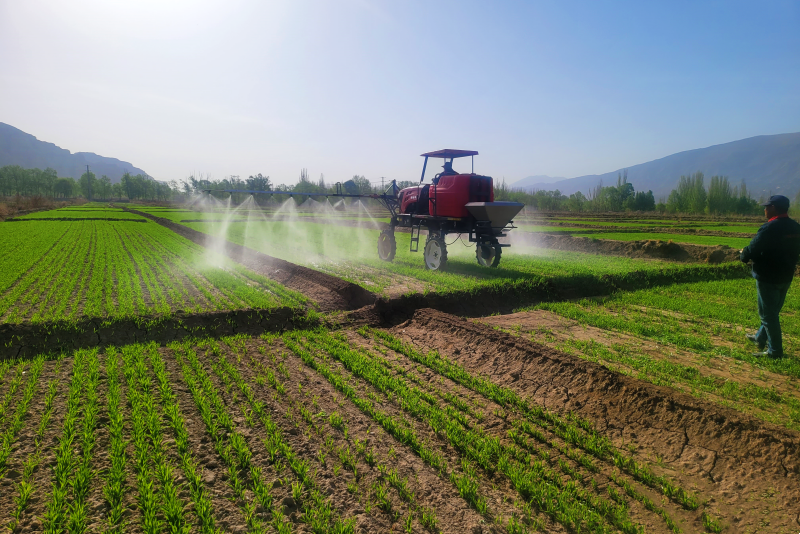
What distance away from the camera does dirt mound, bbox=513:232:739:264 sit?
696 inches

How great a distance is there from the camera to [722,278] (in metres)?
14.2

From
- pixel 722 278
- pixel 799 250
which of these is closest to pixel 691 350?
pixel 799 250

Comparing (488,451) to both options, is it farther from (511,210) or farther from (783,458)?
(511,210)

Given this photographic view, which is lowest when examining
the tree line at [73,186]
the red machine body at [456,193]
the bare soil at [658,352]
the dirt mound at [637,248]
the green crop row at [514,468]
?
the green crop row at [514,468]

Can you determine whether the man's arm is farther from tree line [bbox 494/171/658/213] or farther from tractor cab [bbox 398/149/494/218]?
tree line [bbox 494/171/658/213]

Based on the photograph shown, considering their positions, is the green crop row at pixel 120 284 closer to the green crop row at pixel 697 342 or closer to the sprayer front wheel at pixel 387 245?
the sprayer front wheel at pixel 387 245

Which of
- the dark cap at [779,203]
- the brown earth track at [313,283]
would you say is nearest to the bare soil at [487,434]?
the dark cap at [779,203]

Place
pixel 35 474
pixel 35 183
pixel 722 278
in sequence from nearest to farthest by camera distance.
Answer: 1. pixel 35 474
2. pixel 722 278
3. pixel 35 183

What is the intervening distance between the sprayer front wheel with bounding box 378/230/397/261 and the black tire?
3.17 m

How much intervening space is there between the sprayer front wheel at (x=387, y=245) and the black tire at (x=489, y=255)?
3172 millimetres

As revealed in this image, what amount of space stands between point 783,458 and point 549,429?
1.94 meters

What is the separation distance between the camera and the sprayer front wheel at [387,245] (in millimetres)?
15523

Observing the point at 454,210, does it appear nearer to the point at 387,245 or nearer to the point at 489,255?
→ the point at 489,255

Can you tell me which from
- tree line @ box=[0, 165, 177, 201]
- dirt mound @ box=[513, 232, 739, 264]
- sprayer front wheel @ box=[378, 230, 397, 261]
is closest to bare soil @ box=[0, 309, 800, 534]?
sprayer front wheel @ box=[378, 230, 397, 261]
